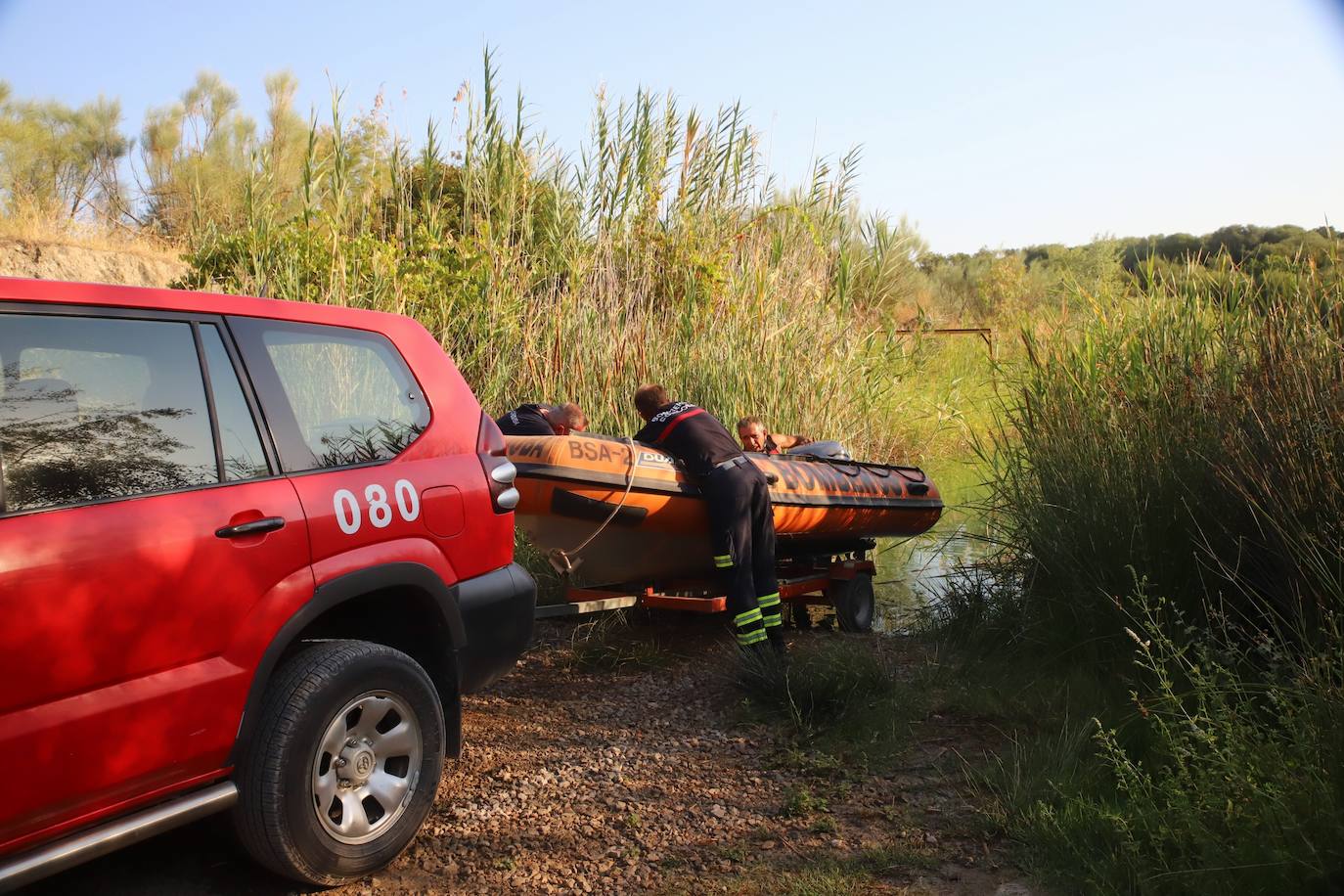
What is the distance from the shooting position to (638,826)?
397 cm

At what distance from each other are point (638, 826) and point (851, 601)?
4.10 m

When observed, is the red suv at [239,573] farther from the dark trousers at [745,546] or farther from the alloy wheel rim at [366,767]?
the dark trousers at [745,546]

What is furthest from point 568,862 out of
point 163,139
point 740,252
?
point 163,139

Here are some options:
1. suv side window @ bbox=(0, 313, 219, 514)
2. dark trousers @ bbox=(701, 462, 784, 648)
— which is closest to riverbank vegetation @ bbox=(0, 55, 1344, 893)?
dark trousers @ bbox=(701, 462, 784, 648)

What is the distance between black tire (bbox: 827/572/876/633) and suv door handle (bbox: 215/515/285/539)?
529 cm

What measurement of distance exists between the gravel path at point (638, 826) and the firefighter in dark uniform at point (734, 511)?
35.3 inches

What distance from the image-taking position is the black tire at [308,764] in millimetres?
2994

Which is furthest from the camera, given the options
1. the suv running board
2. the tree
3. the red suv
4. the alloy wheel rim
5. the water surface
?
the tree

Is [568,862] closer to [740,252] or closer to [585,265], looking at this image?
[585,265]

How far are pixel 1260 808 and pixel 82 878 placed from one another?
3.51 meters

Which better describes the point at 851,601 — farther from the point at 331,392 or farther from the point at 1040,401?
the point at 331,392

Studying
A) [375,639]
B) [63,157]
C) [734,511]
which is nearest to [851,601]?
[734,511]

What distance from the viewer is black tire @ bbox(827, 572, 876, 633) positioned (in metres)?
7.79

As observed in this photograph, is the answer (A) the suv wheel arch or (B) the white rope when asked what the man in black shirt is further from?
(A) the suv wheel arch
